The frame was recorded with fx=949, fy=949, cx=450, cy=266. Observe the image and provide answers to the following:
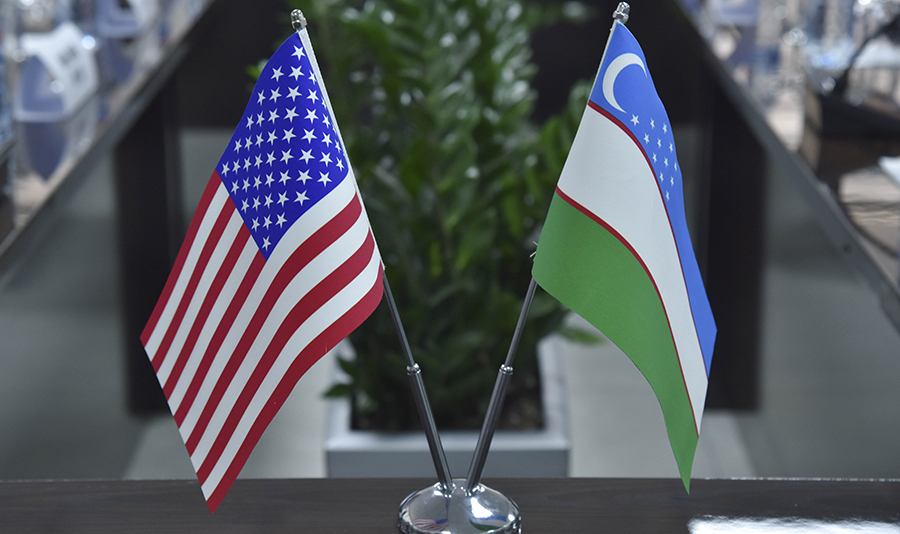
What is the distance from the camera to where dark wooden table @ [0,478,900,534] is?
0.85 meters

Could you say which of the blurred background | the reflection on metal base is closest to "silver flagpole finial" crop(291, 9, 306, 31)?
the reflection on metal base

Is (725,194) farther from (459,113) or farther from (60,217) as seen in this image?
(60,217)

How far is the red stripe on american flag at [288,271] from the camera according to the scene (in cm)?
73

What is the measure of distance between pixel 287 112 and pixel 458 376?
1312 millimetres

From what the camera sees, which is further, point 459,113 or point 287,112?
point 459,113

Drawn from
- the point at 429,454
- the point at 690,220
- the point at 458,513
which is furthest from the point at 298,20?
the point at 690,220

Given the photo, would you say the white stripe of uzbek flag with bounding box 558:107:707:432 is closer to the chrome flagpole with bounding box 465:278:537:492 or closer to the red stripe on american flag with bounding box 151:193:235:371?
the chrome flagpole with bounding box 465:278:537:492

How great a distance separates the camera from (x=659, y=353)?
2.52 ft

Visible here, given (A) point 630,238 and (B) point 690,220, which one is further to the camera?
(B) point 690,220

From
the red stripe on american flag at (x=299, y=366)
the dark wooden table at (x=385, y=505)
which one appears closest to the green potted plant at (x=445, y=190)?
the dark wooden table at (x=385, y=505)

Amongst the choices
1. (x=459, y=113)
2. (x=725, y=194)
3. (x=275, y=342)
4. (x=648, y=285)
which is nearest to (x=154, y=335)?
(x=275, y=342)

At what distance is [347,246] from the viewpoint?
2.40 feet

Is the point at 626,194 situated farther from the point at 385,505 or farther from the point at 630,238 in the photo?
the point at 385,505

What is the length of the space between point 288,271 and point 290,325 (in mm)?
42
